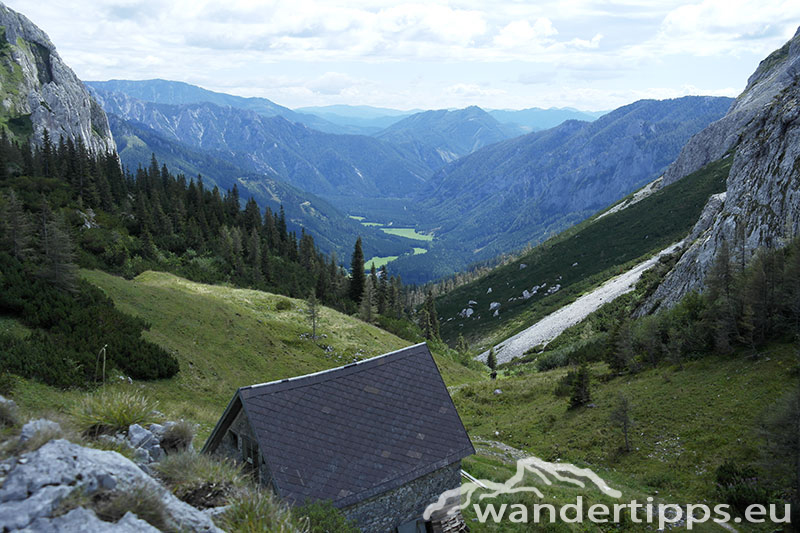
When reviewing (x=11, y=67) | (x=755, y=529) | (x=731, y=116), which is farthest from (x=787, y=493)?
(x=11, y=67)

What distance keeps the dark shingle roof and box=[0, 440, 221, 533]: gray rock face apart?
5665 millimetres

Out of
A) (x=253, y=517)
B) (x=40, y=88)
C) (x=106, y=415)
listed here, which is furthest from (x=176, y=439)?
(x=40, y=88)

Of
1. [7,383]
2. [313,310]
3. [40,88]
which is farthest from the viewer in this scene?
[40,88]

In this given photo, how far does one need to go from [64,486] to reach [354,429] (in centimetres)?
972

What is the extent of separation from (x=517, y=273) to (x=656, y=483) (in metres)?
153

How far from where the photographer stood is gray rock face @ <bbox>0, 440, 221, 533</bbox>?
6.58m

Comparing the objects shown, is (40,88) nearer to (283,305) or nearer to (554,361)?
(283,305)

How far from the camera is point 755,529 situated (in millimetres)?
18141

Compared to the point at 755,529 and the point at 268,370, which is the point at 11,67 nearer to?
the point at 268,370

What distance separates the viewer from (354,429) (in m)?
15.8

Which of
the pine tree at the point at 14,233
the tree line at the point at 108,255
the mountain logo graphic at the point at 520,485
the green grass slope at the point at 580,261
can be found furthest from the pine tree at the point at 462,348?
the pine tree at the point at 14,233

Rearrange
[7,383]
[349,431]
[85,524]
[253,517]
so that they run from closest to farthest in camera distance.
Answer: [85,524]
[253,517]
[349,431]
[7,383]

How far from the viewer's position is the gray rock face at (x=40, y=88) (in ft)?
509

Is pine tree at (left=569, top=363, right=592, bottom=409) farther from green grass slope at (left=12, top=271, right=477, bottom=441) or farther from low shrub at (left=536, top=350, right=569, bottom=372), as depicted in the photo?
low shrub at (left=536, top=350, right=569, bottom=372)
